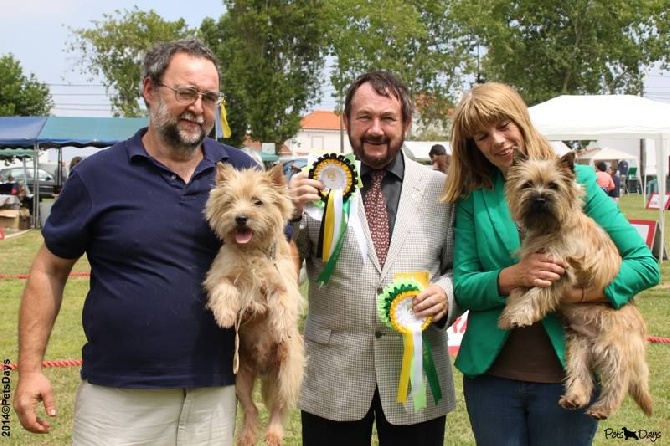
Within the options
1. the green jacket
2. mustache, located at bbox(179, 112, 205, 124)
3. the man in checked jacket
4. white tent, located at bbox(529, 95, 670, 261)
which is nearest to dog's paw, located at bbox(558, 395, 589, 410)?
the green jacket

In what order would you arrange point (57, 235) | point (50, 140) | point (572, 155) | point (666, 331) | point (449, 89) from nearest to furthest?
point (57, 235)
point (572, 155)
point (666, 331)
point (50, 140)
point (449, 89)

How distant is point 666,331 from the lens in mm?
9062

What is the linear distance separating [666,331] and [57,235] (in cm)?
798

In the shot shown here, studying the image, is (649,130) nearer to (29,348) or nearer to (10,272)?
(10,272)

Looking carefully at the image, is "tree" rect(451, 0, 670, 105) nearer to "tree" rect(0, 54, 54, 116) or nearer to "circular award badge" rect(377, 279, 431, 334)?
"tree" rect(0, 54, 54, 116)

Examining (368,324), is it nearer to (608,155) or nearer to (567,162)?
(567,162)

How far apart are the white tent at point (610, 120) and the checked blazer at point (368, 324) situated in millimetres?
11405

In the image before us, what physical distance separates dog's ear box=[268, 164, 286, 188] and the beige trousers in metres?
0.94

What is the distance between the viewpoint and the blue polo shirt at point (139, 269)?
2.93 meters

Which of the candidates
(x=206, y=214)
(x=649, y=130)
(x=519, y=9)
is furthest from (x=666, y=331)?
(x=519, y=9)

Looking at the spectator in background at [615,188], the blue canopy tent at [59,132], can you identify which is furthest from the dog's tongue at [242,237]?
the blue canopy tent at [59,132]

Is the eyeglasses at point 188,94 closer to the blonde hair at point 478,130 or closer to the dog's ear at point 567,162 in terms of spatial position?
the blonde hair at point 478,130

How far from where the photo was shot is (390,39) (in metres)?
48.7

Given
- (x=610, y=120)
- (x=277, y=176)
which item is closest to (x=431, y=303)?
(x=277, y=176)
